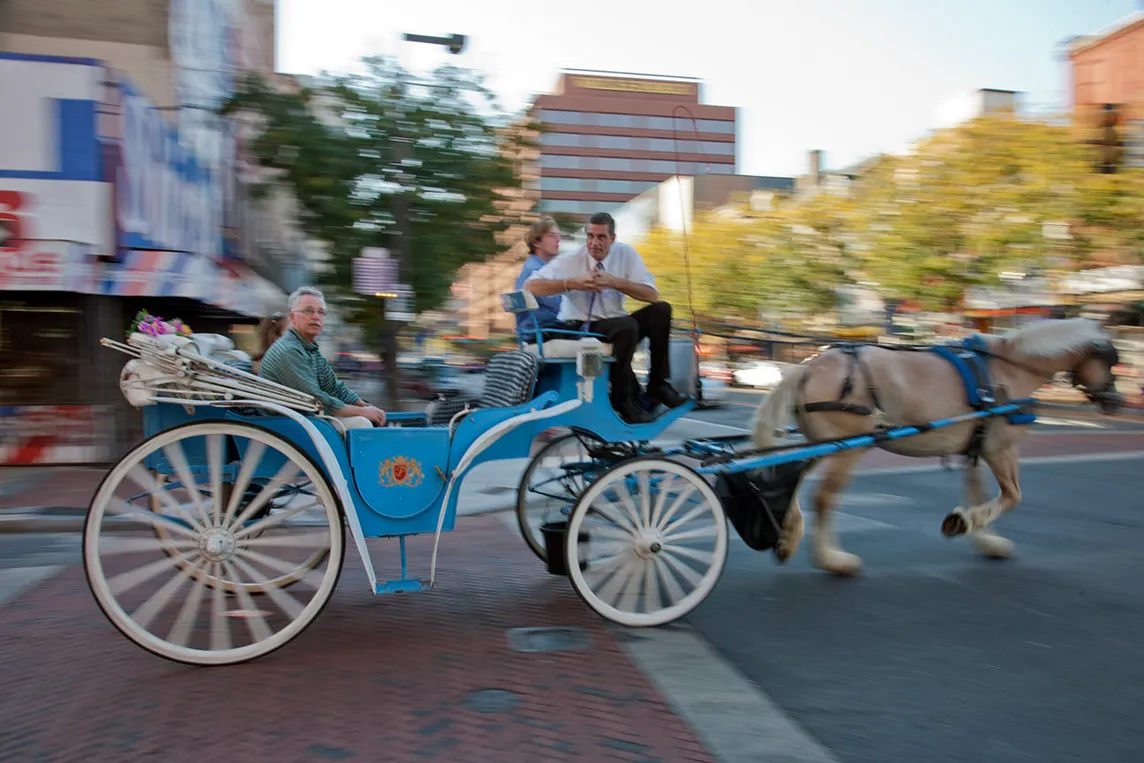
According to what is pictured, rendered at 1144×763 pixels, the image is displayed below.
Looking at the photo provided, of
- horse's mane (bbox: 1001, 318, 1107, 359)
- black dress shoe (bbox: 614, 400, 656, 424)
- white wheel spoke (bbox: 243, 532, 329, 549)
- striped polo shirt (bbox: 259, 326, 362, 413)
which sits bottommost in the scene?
white wheel spoke (bbox: 243, 532, 329, 549)

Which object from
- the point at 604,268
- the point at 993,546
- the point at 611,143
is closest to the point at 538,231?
the point at 604,268

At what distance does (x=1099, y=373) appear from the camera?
5957 mm

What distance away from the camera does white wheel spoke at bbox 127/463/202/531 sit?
12.4 ft

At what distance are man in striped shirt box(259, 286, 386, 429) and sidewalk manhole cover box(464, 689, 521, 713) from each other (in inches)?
55.4

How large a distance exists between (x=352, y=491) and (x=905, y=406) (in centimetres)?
350

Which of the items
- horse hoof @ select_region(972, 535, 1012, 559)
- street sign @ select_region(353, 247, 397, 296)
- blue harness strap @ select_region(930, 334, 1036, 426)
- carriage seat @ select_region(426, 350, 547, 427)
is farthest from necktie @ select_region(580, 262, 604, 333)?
street sign @ select_region(353, 247, 397, 296)

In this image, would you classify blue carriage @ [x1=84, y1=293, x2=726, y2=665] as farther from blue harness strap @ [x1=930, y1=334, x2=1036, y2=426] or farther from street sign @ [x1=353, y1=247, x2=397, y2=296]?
street sign @ [x1=353, y1=247, x2=397, y2=296]

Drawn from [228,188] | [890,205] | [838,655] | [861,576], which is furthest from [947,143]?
[838,655]

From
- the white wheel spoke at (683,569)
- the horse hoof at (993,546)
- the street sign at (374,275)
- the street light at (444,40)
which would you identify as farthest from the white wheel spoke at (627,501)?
the street light at (444,40)

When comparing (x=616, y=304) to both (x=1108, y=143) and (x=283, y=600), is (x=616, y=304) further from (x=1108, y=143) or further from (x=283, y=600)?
(x=1108, y=143)

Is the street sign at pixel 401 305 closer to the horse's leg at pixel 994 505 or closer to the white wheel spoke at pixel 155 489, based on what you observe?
the white wheel spoke at pixel 155 489

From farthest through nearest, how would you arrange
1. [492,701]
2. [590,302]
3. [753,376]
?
1. [753,376]
2. [590,302]
3. [492,701]

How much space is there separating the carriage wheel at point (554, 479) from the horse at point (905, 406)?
3.76 feet

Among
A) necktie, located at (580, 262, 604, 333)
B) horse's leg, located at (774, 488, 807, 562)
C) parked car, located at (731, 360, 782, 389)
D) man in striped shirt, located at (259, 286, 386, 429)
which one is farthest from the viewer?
parked car, located at (731, 360, 782, 389)
